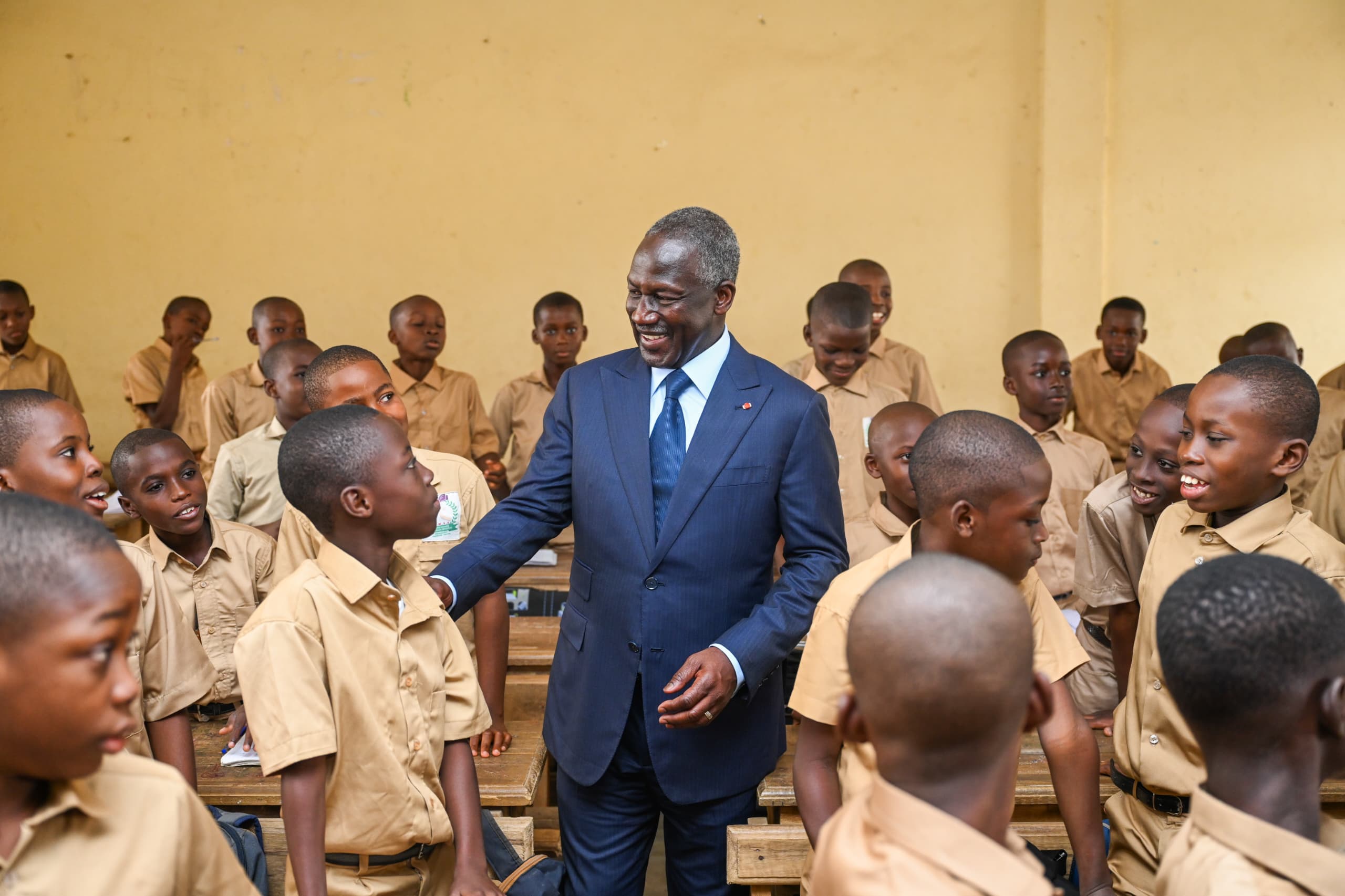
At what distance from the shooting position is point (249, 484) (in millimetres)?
3975

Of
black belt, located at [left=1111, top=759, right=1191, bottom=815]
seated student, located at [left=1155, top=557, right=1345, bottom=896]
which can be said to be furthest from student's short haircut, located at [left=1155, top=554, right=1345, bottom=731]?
black belt, located at [left=1111, top=759, right=1191, bottom=815]

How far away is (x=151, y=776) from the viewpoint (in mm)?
1407

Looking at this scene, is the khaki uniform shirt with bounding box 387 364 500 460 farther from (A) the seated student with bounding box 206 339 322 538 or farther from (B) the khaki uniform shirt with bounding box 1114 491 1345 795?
(B) the khaki uniform shirt with bounding box 1114 491 1345 795

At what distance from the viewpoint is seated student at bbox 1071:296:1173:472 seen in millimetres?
6164

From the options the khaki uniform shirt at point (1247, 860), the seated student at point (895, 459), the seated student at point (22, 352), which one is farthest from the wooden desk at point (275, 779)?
the seated student at point (22, 352)

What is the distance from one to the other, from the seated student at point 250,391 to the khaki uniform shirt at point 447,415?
594 mm

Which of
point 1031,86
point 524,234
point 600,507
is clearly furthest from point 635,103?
point 600,507

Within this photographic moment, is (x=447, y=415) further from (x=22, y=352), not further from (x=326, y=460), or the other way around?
(x=326, y=460)

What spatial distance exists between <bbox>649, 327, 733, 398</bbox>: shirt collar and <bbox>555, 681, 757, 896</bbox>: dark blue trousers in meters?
0.68

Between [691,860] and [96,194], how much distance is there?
20.1 ft

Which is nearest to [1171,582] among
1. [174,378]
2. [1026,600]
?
[1026,600]

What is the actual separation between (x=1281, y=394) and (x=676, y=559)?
3.99ft

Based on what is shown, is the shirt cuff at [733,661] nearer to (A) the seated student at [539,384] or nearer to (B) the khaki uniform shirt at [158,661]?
(B) the khaki uniform shirt at [158,661]

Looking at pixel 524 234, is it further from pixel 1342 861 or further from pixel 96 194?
pixel 1342 861
